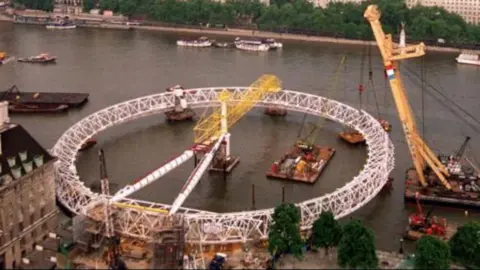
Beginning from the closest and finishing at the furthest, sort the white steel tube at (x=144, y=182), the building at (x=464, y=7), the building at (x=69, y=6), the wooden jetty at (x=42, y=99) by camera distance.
A: the white steel tube at (x=144, y=182)
the wooden jetty at (x=42, y=99)
the building at (x=464, y=7)
the building at (x=69, y=6)

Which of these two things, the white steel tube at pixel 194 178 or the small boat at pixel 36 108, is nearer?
the white steel tube at pixel 194 178

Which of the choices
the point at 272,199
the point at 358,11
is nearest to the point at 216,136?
the point at 272,199

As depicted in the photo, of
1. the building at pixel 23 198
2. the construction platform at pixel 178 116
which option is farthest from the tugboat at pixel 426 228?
the construction platform at pixel 178 116

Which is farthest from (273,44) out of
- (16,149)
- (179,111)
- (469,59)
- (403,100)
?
(16,149)

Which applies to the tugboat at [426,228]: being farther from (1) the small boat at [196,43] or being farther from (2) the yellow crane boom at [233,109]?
(1) the small boat at [196,43]

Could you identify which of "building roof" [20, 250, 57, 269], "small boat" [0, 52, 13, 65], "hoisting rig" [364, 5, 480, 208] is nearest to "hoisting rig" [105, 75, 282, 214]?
"building roof" [20, 250, 57, 269]

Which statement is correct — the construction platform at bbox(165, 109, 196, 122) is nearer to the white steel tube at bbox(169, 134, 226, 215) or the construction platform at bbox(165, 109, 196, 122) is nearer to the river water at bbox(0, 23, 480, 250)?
the river water at bbox(0, 23, 480, 250)
